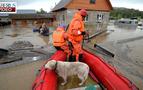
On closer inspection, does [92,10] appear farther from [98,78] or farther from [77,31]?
[98,78]

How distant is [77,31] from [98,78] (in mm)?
1513

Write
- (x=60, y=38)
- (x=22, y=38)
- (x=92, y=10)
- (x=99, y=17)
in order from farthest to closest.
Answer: (x=99, y=17)
(x=92, y=10)
(x=22, y=38)
(x=60, y=38)

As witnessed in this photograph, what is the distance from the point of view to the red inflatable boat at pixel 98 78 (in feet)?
14.0

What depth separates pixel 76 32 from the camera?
562 cm

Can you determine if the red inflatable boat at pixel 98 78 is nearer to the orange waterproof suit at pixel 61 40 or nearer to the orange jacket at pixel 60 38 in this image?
the orange waterproof suit at pixel 61 40

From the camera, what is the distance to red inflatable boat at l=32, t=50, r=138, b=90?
169 inches

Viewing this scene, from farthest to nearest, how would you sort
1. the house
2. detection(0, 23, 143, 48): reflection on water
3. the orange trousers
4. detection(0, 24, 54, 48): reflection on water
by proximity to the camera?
the house < detection(0, 23, 143, 48): reflection on water < detection(0, 24, 54, 48): reflection on water < the orange trousers

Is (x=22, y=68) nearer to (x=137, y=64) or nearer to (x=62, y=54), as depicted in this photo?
(x=62, y=54)

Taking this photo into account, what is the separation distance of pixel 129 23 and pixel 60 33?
27257 mm

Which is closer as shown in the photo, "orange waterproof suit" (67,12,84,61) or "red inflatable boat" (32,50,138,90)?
"red inflatable boat" (32,50,138,90)

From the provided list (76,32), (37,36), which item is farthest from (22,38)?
(76,32)

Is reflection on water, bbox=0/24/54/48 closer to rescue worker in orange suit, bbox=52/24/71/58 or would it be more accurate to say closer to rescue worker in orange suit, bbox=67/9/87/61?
rescue worker in orange suit, bbox=52/24/71/58

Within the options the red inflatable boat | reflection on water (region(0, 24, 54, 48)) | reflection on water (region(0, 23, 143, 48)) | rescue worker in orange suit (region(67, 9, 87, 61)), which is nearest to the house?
reflection on water (region(0, 23, 143, 48))

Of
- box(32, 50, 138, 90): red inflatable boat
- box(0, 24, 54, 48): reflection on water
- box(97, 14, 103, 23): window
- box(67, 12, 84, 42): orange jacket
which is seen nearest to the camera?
box(32, 50, 138, 90): red inflatable boat
